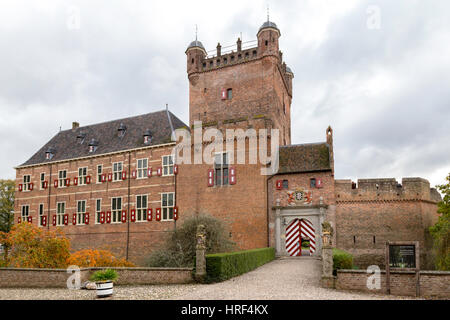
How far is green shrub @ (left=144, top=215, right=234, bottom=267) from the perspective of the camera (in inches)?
628

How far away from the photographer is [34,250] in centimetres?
1526

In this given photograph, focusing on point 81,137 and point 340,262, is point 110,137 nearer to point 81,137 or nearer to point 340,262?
point 81,137

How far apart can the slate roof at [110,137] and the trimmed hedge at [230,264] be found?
10.9 m

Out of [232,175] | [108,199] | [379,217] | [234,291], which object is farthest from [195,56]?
[234,291]

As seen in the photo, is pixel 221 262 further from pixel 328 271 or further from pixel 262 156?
pixel 262 156

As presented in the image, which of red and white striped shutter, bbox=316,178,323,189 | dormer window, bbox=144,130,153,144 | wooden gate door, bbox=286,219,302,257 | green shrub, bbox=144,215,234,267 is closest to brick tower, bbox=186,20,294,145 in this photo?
dormer window, bbox=144,130,153,144

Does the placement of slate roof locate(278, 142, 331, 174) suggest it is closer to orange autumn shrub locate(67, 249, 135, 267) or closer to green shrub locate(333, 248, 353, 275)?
green shrub locate(333, 248, 353, 275)

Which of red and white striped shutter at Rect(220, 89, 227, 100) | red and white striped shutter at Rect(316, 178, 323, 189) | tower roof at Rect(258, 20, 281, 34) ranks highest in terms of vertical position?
tower roof at Rect(258, 20, 281, 34)

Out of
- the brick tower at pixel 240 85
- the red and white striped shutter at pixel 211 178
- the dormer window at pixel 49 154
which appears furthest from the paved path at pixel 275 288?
the dormer window at pixel 49 154

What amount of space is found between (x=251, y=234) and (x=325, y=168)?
564 cm

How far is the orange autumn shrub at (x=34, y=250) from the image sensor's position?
15148mm

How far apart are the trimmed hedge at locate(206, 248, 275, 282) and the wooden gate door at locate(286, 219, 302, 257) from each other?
11.2ft

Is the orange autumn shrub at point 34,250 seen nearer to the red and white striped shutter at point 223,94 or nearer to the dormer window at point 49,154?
the red and white striped shutter at point 223,94

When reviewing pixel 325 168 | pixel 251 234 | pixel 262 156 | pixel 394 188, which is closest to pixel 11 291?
pixel 251 234
